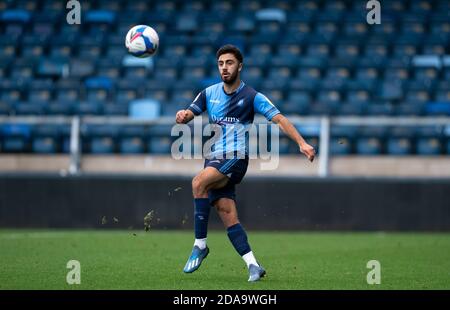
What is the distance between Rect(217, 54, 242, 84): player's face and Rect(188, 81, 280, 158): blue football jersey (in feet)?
0.55

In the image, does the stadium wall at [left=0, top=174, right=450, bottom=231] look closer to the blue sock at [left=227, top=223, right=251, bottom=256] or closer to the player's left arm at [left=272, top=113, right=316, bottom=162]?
the blue sock at [left=227, top=223, right=251, bottom=256]

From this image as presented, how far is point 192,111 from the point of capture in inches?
355

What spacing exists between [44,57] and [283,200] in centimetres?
689

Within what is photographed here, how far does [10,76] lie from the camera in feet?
65.2

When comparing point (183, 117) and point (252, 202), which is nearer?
point (183, 117)

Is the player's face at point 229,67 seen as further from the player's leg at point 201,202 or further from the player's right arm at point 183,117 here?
the player's leg at point 201,202

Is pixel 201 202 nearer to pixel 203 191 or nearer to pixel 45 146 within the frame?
pixel 203 191

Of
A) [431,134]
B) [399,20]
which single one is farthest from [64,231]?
[399,20]

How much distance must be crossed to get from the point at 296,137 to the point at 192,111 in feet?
3.49

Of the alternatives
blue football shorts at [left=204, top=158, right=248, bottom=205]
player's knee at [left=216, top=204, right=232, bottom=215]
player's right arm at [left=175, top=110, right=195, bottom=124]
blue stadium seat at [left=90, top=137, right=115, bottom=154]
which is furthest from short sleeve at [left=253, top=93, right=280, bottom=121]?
blue stadium seat at [left=90, top=137, right=115, bottom=154]

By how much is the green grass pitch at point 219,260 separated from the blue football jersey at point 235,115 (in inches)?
47.2

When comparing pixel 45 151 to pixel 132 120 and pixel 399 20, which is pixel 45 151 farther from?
pixel 399 20

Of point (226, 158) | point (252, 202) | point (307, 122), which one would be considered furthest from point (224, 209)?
point (307, 122)

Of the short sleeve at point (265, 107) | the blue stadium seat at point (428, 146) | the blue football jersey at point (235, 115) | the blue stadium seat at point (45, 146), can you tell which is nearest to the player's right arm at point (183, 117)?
the blue football jersey at point (235, 115)
